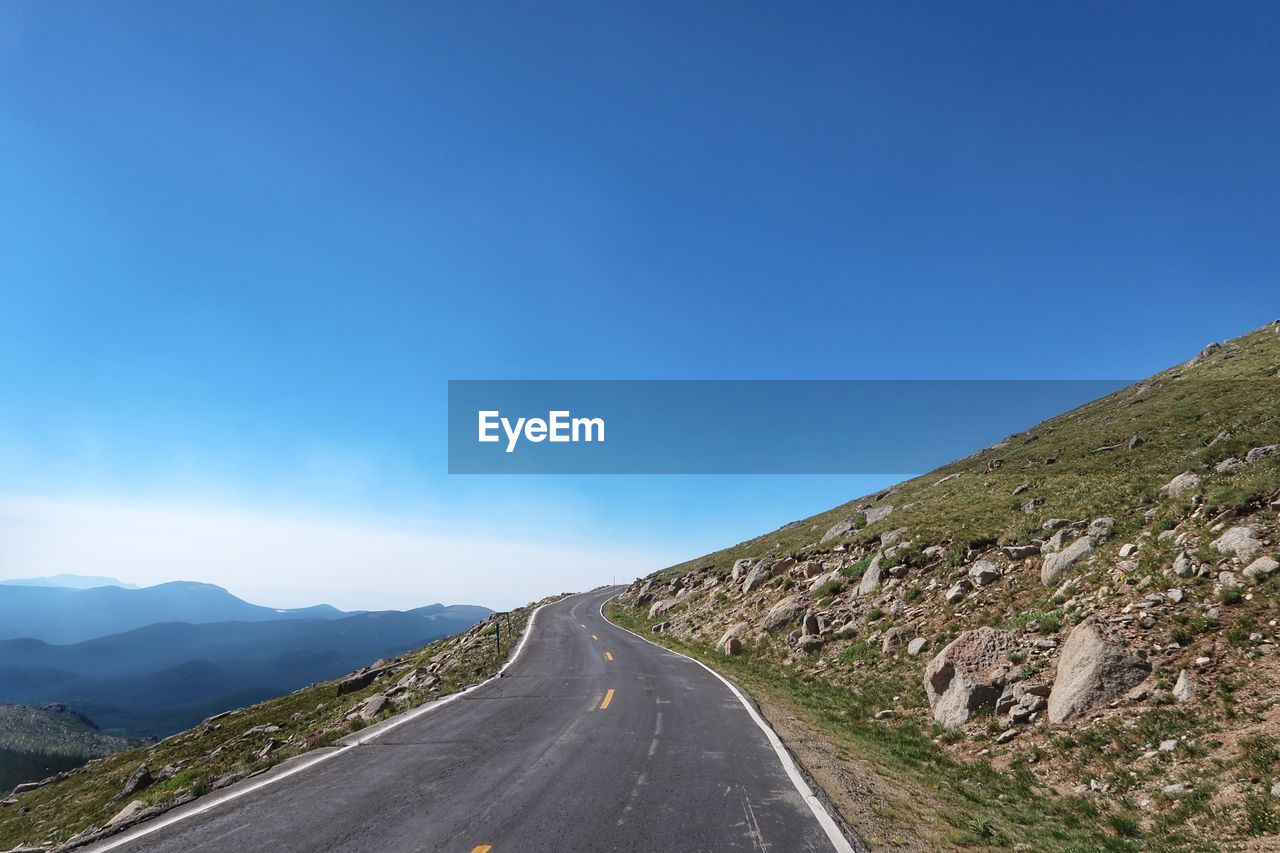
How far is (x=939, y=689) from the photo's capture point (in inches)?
591

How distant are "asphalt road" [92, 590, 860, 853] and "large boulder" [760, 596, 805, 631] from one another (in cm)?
1245

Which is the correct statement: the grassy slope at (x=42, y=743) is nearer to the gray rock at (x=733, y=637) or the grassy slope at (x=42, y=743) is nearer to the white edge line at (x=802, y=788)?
the gray rock at (x=733, y=637)

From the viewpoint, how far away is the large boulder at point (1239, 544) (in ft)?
42.5

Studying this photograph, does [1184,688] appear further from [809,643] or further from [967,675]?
[809,643]

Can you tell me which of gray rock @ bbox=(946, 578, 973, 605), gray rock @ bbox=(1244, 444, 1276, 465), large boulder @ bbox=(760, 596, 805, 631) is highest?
gray rock @ bbox=(1244, 444, 1276, 465)

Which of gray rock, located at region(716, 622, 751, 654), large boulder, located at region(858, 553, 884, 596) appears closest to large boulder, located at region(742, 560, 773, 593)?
gray rock, located at region(716, 622, 751, 654)

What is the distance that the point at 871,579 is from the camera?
80.5 feet

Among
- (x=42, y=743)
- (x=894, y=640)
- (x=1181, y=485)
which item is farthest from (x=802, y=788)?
(x=42, y=743)

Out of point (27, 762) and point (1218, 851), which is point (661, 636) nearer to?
point (1218, 851)

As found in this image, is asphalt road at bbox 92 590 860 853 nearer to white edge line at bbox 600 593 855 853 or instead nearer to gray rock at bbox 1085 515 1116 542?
white edge line at bbox 600 593 855 853

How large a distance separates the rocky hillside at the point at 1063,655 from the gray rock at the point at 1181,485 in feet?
0.31

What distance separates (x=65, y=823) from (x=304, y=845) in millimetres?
34119

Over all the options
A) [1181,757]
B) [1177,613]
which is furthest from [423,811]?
[1177,613]

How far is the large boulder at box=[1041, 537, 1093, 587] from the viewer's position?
1723 centimetres
